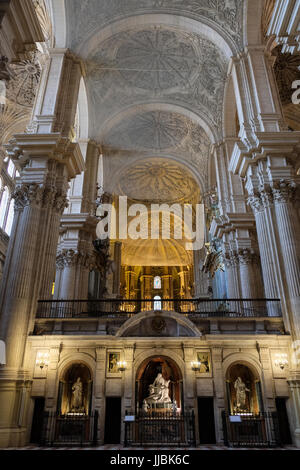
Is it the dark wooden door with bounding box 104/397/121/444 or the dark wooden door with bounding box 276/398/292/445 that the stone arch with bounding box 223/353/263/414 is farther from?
the dark wooden door with bounding box 104/397/121/444

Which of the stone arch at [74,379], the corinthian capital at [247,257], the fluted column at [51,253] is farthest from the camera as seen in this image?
the corinthian capital at [247,257]

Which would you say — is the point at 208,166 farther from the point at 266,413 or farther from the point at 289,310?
the point at 266,413

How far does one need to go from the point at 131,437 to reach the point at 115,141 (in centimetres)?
2287

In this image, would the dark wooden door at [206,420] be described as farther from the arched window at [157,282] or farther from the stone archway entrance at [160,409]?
the arched window at [157,282]

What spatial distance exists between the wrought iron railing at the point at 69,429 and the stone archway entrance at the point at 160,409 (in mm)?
1166

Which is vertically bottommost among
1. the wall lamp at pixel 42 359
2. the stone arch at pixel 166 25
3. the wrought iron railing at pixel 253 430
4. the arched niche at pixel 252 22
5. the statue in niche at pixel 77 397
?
the wrought iron railing at pixel 253 430

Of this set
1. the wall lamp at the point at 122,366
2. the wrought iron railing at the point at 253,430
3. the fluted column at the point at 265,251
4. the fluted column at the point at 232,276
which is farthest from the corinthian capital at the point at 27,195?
the fluted column at the point at 232,276

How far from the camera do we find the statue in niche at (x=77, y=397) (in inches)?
448

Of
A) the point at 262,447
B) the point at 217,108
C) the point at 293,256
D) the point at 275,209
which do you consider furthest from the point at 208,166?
the point at 262,447

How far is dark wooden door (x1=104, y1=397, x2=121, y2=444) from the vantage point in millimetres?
10688

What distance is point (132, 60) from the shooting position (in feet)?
72.1

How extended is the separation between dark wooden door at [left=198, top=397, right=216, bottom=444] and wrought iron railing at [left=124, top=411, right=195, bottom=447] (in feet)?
1.83

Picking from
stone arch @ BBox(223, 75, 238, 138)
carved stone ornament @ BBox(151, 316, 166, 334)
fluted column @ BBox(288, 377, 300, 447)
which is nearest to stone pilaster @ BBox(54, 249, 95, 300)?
carved stone ornament @ BBox(151, 316, 166, 334)

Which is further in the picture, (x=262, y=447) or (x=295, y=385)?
(x=295, y=385)
